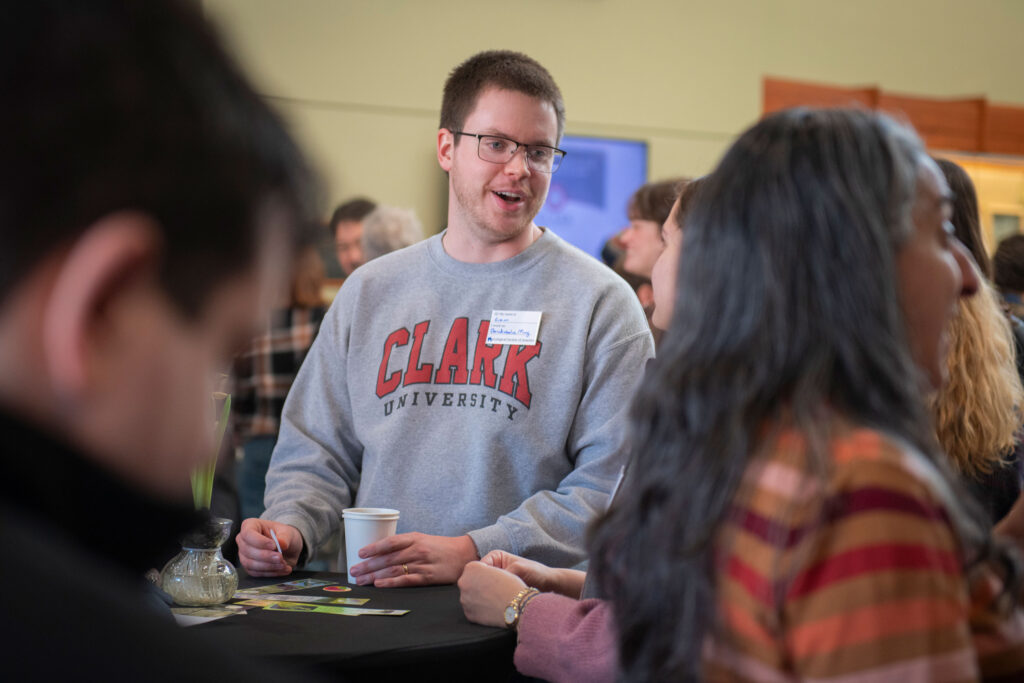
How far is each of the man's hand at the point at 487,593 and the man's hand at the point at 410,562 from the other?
0.25m

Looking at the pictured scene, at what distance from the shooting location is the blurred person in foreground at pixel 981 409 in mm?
1692

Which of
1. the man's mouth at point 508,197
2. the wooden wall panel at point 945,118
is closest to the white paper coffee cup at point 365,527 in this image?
the man's mouth at point 508,197

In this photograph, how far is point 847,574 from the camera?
2.55 ft

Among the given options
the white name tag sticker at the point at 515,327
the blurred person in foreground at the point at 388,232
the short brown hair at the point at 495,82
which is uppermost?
the short brown hair at the point at 495,82

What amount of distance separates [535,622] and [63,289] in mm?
1167

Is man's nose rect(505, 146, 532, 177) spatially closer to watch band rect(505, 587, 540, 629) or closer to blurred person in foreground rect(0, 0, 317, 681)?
watch band rect(505, 587, 540, 629)

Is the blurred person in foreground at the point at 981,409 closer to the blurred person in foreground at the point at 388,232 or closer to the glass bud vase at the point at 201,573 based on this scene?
the glass bud vase at the point at 201,573

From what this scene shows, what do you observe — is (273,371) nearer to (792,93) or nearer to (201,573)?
(201,573)

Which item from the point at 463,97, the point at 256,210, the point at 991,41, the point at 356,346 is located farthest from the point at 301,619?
the point at 991,41

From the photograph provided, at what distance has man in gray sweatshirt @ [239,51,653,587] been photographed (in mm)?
2039

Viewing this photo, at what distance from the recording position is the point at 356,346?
2.28 m

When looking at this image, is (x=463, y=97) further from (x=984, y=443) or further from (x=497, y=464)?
(x=984, y=443)

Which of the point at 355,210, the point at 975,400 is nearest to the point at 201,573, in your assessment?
the point at 975,400

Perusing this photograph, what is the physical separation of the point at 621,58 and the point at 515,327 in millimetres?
4776
